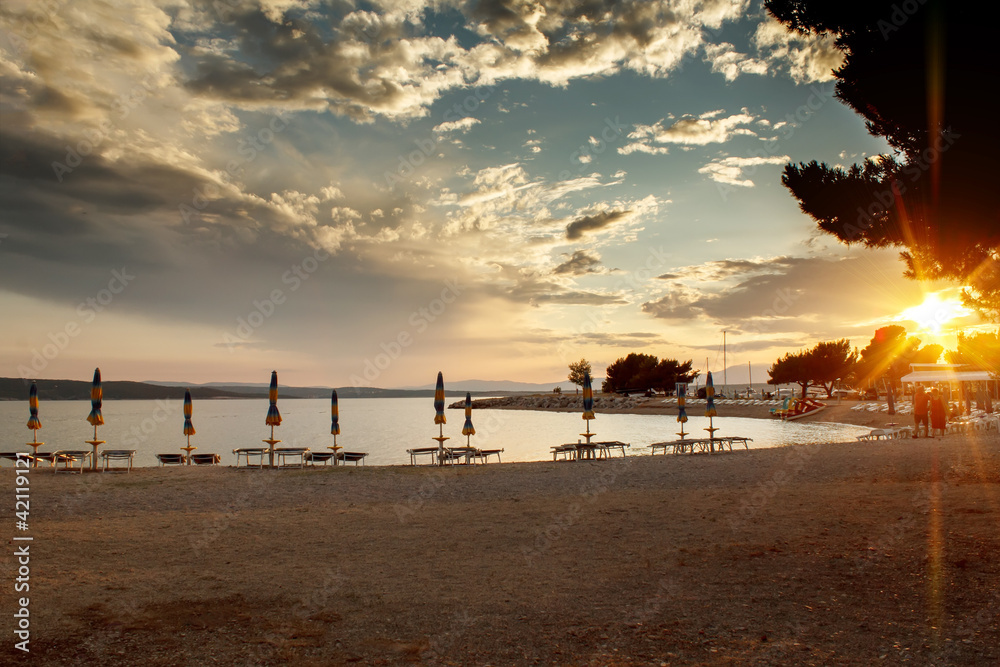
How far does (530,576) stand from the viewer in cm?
655

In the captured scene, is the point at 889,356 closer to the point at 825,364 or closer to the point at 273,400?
the point at 825,364

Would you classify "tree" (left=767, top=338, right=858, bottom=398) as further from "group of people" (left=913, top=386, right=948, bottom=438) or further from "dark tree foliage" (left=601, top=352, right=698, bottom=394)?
"group of people" (left=913, top=386, right=948, bottom=438)

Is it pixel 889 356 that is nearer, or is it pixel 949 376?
pixel 949 376

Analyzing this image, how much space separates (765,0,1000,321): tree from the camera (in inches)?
303

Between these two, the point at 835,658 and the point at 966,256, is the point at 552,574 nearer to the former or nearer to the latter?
the point at 835,658

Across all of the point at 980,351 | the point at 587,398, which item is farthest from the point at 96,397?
the point at 980,351

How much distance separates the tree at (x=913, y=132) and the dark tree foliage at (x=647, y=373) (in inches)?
3106

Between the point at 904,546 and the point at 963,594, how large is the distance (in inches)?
63.3

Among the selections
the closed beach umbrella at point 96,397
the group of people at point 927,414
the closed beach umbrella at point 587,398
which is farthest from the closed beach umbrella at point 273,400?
the group of people at point 927,414

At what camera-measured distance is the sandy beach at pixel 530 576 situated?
4.68m

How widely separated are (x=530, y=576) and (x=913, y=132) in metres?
8.03

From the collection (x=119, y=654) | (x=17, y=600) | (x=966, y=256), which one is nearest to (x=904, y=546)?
(x=966, y=256)

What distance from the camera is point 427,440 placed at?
40656 mm

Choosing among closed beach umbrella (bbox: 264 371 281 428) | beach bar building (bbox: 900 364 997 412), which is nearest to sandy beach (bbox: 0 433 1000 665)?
closed beach umbrella (bbox: 264 371 281 428)
